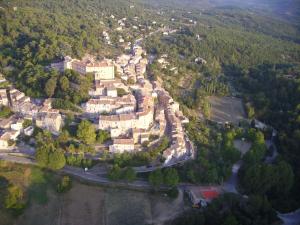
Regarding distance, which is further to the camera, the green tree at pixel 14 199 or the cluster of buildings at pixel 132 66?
the cluster of buildings at pixel 132 66

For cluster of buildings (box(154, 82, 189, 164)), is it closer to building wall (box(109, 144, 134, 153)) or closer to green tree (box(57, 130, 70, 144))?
building wall (box(109, 144, 134, 153))

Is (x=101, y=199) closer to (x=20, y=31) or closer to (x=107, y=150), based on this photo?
(x=107, y=150)

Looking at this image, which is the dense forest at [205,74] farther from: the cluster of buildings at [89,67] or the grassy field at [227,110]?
the cluster of buildings at [89,67]

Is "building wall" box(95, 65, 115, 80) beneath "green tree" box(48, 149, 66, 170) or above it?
above

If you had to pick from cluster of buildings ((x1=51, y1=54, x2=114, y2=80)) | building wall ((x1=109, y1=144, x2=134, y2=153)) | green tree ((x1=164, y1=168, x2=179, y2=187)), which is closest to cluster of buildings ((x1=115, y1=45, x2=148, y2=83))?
cluster of buildings ((x1=51, y1=54, x2=114, y2=80))

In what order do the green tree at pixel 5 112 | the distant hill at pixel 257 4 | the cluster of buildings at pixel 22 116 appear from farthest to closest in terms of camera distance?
the distant hill at pixel 257 4 → the green tree at pixel 5 112 → the cluster of buildings at pixel 22 116

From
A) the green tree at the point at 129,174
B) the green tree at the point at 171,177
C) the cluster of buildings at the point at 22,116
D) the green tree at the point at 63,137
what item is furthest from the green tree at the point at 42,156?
the green tree at the point at 171,177
